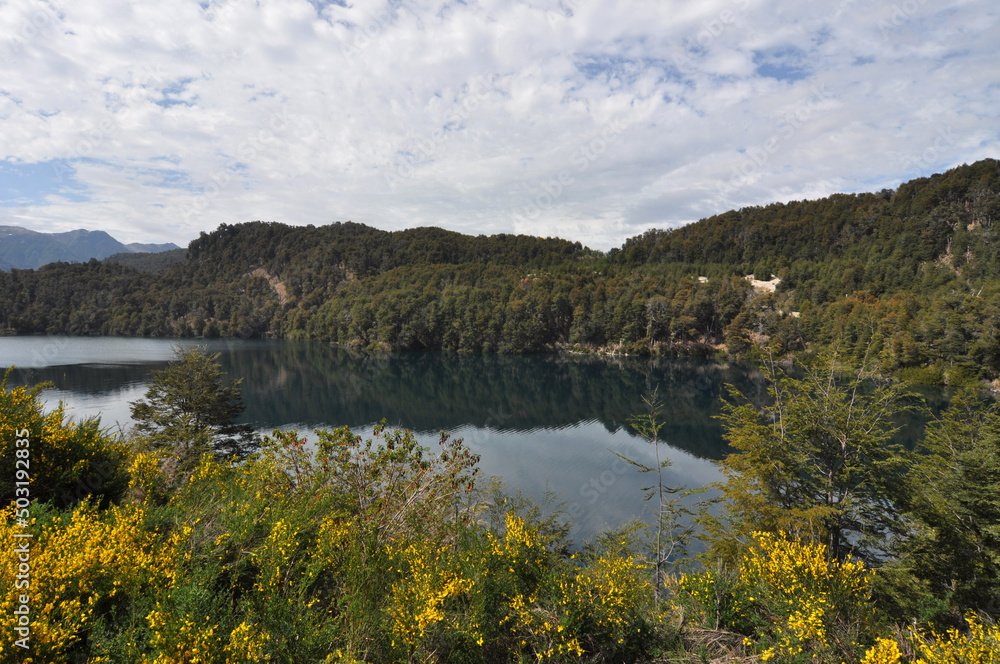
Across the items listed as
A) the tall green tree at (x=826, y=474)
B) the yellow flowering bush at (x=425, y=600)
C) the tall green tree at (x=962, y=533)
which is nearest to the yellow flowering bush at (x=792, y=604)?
the yellow flowering bush at (x=425, y=600)

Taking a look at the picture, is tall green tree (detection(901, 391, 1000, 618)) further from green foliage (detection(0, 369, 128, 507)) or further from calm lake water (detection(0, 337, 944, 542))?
green foliage (detection(0, 369, 128, 507))

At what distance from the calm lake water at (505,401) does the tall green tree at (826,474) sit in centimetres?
734

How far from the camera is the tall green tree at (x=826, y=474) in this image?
417 inches

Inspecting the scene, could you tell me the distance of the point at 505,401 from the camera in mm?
44031

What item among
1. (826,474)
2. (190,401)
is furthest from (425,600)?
(190,401)

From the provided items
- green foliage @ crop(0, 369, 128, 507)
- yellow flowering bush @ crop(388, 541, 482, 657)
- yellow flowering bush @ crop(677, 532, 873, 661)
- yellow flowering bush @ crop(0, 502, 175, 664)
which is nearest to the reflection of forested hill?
yellow flowering bush @ crop(677, 532, 873, 661)

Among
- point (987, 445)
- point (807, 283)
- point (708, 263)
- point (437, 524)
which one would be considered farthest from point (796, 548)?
point (708, 263)

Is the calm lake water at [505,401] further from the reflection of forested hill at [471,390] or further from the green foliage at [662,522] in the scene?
the green foliage at [662,522]

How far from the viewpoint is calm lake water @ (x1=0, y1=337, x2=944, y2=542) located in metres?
23.9

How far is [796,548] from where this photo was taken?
5504 mm

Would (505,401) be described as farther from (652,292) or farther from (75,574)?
(652,292)

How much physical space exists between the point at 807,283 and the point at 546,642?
100 m

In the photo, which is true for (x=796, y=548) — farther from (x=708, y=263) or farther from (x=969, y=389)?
(x=708, y=263)

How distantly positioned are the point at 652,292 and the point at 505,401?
5503cm
